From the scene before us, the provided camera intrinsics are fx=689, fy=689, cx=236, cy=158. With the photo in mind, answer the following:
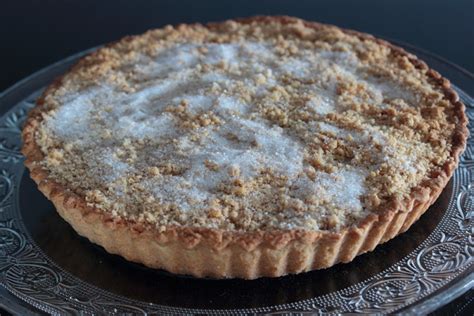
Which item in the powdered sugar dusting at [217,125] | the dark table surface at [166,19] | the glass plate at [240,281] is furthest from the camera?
the dark table surface at [166,19]

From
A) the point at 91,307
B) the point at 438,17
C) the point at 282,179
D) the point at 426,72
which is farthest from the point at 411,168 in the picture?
the point at 438,17

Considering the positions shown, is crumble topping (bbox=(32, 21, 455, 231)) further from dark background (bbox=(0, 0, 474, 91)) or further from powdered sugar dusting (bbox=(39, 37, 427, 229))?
dark background (bbox=(0, 0, 474, 91))

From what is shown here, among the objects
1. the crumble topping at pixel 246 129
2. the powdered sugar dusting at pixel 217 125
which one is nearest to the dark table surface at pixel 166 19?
the crumble topping at pixel 246 129

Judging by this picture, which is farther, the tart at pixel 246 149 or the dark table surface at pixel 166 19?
the dark table surface at pixel 166 19

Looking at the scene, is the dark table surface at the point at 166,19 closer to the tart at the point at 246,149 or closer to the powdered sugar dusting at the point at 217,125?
the tart at the point at 246,149

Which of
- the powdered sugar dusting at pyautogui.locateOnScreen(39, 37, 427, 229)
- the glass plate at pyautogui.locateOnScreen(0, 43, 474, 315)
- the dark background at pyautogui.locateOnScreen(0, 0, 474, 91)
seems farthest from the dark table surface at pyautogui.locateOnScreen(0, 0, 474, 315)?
the glass plate at pyautogui.locateOnScreen(0, 43, 474, 315)

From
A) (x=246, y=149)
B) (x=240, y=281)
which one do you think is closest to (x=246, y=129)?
(x=246, y=149)

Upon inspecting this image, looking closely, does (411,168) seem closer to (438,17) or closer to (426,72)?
(426,72)
